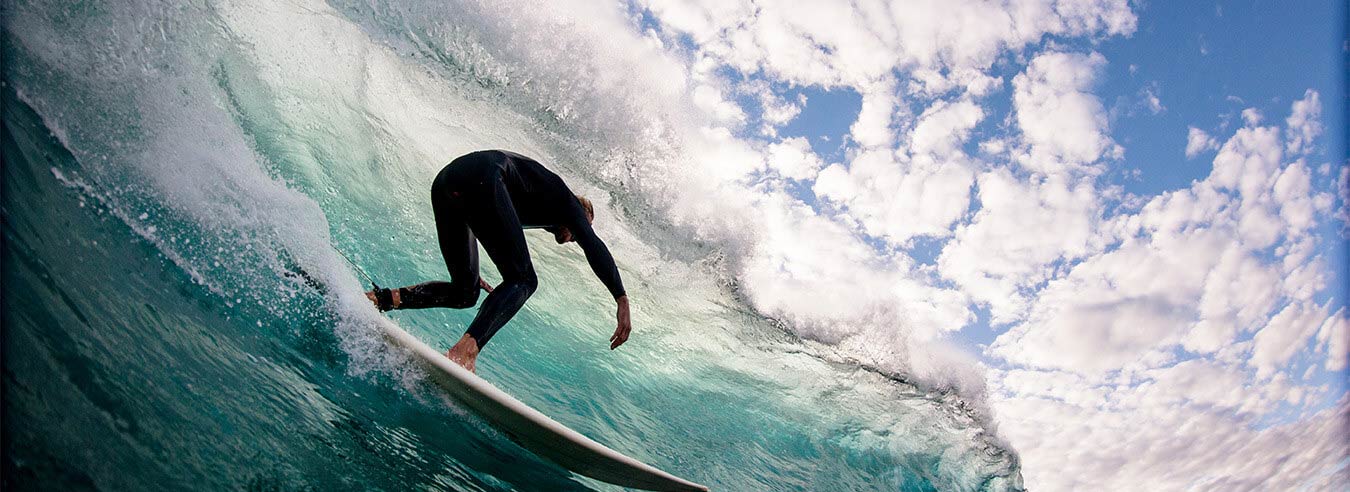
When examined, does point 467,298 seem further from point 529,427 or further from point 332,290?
point 529,427

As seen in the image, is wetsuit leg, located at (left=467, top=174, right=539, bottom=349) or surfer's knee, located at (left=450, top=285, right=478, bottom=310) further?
surfer's knee, located at (left=450, top=285, right=478, bottom=310)

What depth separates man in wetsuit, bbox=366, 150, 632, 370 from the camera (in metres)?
2.69

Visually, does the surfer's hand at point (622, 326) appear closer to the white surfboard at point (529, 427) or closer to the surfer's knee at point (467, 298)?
the white surfboard at point (529, 427)

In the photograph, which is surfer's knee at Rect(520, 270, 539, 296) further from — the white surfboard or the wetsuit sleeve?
the white surfboard

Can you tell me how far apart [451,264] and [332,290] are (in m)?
0.56

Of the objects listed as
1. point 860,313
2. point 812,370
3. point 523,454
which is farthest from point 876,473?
point 523,454

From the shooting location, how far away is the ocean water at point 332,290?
2.02 meters

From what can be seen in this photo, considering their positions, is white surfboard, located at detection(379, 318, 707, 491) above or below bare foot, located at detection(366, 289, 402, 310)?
below

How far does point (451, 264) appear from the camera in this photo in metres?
3.08

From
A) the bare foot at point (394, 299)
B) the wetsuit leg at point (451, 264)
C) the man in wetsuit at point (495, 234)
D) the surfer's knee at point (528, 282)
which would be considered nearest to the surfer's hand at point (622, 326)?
the man in wetsuit at point (495, 234)

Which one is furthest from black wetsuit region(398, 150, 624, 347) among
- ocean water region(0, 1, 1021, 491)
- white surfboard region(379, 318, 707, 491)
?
ocean water region(0, 1, 1021, 491)

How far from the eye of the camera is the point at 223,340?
8.59 feet

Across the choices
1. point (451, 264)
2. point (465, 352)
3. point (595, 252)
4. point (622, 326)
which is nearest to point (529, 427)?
point (465, 352)

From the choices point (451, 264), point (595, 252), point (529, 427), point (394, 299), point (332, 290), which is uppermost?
point (595, 252)
